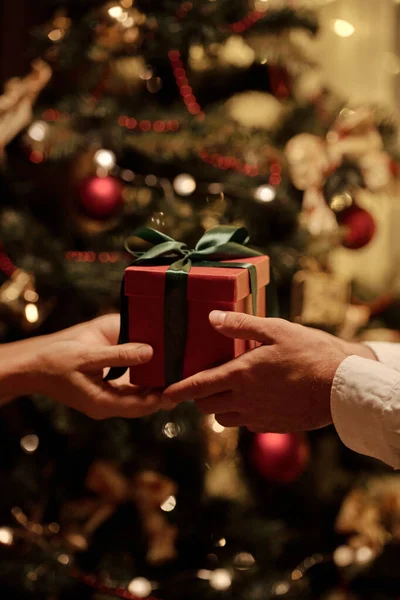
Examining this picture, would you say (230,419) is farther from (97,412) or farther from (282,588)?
(282,588)

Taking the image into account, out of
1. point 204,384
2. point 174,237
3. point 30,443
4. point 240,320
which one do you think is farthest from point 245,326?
point 30,443

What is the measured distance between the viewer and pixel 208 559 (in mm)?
1640

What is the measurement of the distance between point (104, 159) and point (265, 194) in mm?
398

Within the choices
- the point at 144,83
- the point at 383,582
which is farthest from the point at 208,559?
the point at 144,83

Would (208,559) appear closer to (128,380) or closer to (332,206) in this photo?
(128,380)

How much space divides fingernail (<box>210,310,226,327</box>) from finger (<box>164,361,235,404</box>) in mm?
70

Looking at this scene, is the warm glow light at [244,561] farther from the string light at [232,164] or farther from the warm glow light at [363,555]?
the string light at [232,164]

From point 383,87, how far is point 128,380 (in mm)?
1529

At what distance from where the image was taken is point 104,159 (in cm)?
151

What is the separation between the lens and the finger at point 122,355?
974 millimetres

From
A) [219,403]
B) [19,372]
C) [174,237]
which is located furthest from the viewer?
[174,237]

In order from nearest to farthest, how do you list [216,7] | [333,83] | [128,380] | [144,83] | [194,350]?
[194,350] < [128,380] < [216,7] < [144,83] < [333,83]

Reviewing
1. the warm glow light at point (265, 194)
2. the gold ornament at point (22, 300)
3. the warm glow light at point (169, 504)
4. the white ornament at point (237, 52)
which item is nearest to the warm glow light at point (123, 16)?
the white ornament at point (237, 52)

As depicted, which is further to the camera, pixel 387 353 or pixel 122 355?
pixel 387 353
